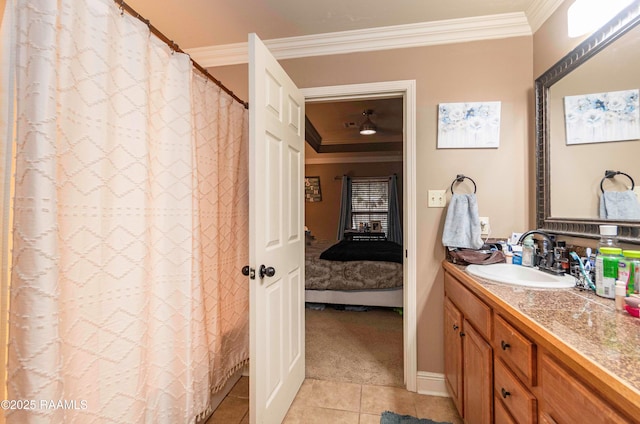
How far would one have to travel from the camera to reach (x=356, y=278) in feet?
10.7

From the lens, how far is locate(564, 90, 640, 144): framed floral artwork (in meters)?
1.12

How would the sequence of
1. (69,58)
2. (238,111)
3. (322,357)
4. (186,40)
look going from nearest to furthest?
1. (69,58)
2. (238,111)
3. (186,40)
4. (322,357)

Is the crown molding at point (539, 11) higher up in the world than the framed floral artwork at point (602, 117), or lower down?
higher up

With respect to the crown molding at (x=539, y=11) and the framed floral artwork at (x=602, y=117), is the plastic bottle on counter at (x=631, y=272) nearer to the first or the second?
the framed floral artwork at (x=602, y=117)

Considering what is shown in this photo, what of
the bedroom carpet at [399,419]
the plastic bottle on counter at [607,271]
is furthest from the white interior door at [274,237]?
the plastic bottle on counter at [607,271]

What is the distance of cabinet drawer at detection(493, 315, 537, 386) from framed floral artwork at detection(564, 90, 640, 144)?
3.13ft

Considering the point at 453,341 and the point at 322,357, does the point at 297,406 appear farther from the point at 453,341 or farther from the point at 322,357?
the point at 453,341

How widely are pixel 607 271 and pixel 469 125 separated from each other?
1136 millimetres

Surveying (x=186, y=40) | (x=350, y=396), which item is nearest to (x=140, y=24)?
(x=186, y=40)

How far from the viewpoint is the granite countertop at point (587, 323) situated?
23.1 inches

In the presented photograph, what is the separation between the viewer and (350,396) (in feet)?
6.01

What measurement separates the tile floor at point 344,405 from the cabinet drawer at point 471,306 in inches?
28.0

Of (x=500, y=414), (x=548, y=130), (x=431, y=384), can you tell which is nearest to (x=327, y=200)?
(x=431, y=384)

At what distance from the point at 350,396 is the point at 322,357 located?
53cm
